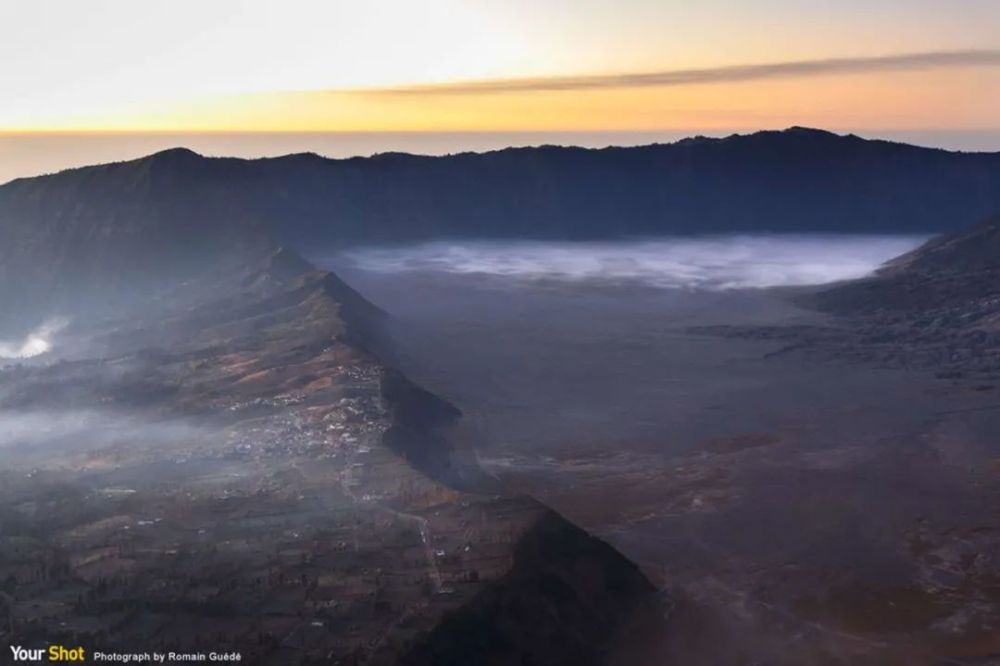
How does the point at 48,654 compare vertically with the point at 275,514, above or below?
below

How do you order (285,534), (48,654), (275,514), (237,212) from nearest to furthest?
1. (48,654)
2. (285,534)
3. (275,514)
4. (237,212)

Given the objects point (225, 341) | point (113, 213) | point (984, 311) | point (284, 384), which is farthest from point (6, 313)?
point (984, 311)

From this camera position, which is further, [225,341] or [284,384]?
[225,341]

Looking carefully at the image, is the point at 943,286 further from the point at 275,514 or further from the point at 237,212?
the point at 275,514

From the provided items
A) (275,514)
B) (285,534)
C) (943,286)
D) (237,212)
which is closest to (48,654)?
(285,534)

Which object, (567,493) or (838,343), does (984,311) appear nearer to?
(838,343)

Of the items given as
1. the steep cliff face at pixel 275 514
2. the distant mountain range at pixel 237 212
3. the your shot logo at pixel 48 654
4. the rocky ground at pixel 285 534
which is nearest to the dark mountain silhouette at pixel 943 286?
the steep cliff face at pixel 275 514

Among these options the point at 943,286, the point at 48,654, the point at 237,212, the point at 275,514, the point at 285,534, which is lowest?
the point at 48,654

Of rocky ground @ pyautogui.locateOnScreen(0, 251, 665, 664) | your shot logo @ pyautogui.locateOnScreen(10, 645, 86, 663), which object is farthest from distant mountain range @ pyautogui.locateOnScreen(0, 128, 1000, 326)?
your shot logo @ pyautogui.locateOnScreen(10, 645, 86, 663)

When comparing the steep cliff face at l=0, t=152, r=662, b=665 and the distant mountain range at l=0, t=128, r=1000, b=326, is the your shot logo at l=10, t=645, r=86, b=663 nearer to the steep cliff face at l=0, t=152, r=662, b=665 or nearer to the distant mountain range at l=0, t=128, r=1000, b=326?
the steep cliff face at l=0, t=152, r=662, b=665
